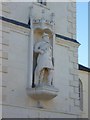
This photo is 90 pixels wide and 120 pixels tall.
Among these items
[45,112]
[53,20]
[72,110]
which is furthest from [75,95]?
[53,20]

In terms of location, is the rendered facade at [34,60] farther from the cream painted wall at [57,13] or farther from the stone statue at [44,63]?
the stone statue at [44,63]

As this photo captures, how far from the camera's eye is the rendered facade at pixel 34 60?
698 inches

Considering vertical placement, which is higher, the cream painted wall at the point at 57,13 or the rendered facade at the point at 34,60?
the cream painted wall at the point at 57,13

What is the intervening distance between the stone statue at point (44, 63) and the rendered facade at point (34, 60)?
8.3 inches

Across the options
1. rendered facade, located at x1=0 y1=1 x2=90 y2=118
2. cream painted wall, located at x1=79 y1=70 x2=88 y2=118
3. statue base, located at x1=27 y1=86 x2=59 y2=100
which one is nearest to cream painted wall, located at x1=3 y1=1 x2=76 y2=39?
rendered facade, located at x1=0 y1=1 x2=90 y2=118

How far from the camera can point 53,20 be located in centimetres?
1977

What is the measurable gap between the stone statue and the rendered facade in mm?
211


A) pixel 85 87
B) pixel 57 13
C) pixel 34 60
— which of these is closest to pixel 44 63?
pixel 34 60

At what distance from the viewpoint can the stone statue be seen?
1856cm

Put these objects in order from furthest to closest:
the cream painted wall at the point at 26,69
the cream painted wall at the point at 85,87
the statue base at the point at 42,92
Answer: the cream painted wall at the point at 85,87
the statue base at the point at 42,92
the cream painted wall at the point at 26,69

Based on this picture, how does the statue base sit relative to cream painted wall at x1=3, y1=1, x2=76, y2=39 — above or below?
below

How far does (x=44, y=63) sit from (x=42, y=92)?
122 cm

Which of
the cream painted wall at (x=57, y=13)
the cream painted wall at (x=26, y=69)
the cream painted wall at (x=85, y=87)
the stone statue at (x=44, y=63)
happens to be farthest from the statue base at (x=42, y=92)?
the cream painted wall at (x=85, y=87)

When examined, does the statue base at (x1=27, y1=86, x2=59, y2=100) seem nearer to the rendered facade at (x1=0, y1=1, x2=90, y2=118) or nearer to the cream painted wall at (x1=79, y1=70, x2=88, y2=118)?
the rendered facade at (x1=0, y1=1, x2=90, y2=118)
